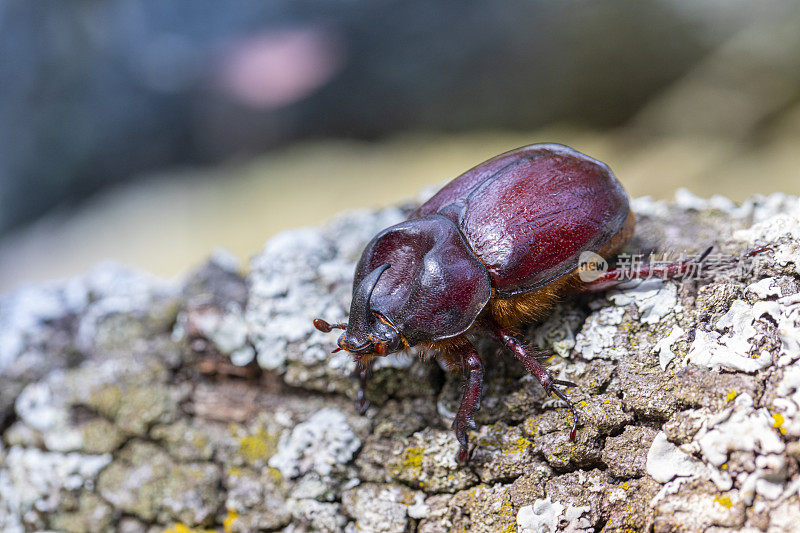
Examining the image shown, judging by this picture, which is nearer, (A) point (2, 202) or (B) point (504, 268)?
(B) point (504, 268)

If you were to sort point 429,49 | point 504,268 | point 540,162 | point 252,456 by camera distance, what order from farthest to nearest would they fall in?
point 429,49 < point 252,456 < point 540,162 < point 504,268

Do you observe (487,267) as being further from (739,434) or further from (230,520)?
(230,520)

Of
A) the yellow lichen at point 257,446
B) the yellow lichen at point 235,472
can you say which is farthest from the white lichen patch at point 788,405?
the yellow lichen at point 235,472

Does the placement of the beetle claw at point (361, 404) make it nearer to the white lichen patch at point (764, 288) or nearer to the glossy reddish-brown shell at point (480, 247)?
the glossy reddish-brown shell at point (480, 247)

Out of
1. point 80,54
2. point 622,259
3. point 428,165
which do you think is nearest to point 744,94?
point 428,165

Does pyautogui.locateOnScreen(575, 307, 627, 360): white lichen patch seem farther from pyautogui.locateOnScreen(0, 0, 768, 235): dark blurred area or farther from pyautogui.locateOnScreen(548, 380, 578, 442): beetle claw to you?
pyautogui.locateOnScreen(0, 0, 768, 235): dark blurred area

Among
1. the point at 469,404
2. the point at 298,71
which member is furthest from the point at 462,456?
the point at 298,71

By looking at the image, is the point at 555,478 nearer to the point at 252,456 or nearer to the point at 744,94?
the point at 252,456
